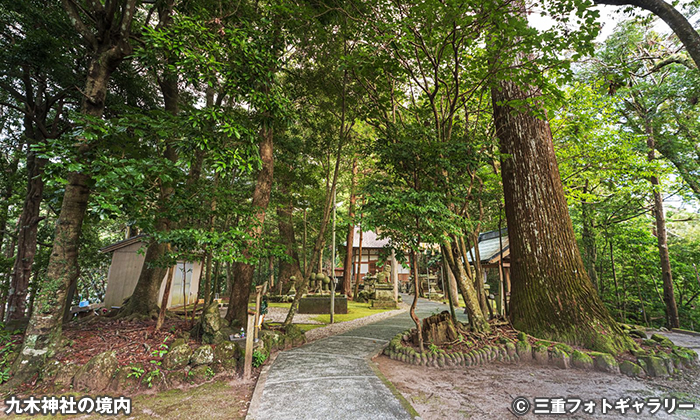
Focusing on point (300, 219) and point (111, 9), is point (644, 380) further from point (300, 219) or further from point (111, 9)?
point (300, 219)

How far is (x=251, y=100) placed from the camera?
4.21 m

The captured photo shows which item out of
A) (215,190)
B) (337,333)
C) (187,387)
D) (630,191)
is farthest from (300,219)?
(630,191)

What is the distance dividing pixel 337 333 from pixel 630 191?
1086 cm

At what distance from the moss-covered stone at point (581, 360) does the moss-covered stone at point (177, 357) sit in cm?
613

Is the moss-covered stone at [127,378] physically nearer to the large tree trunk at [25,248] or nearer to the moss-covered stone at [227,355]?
the moss-covered stone at [227,355]

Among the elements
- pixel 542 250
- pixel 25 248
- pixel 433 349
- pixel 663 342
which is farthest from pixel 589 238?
pixel 25 248

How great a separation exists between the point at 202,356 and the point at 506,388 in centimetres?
445

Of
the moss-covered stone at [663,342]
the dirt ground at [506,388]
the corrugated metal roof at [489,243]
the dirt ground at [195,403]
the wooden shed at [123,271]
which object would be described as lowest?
the dirt ground at [195,403]

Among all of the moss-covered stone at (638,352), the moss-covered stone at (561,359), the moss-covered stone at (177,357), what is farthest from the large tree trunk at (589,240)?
the moss-covered stone at (177,357)

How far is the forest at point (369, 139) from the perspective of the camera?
395cm

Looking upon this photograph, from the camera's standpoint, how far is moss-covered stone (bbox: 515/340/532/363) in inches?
187

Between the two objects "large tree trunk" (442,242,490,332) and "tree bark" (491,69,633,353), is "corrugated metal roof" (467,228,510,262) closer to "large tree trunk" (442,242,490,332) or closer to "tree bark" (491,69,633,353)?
"tree bark" (491,69,633,353)

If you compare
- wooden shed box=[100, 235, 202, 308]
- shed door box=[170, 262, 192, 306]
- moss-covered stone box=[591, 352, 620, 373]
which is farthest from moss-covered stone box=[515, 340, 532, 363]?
shed door box=[170, 262, 192, 306]

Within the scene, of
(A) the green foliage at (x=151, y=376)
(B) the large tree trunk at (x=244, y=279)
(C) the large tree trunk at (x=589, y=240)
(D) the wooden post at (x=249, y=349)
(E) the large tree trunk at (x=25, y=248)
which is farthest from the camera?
(C) the large tree trunk at (x=589, y=240)
